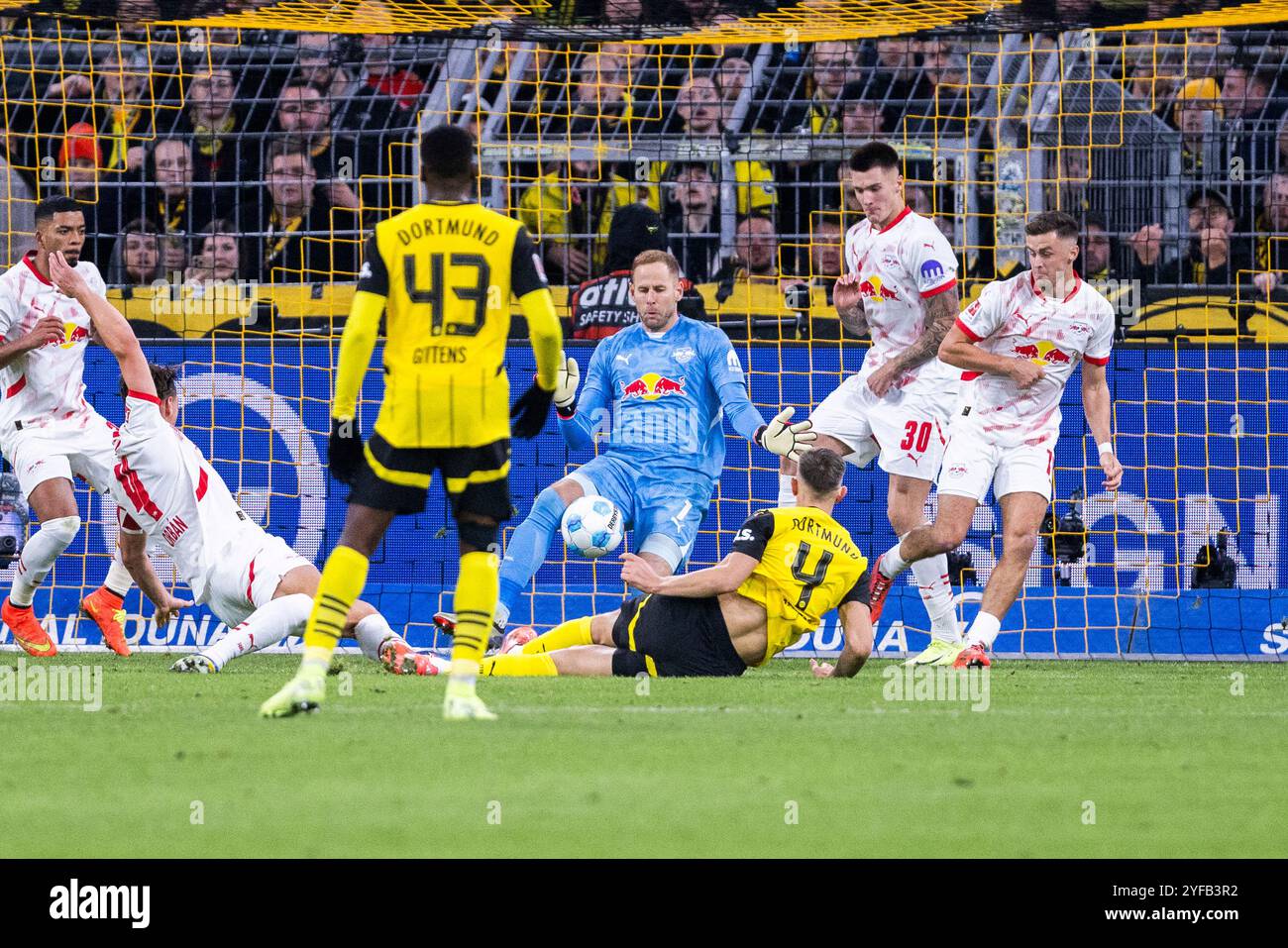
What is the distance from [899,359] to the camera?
35.9 feet

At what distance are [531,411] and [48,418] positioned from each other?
531 centimetres

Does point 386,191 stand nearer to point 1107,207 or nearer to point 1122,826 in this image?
point 1107,207

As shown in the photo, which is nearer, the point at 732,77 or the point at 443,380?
the point at 443,380

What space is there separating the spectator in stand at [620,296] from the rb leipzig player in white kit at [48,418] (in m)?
3.51

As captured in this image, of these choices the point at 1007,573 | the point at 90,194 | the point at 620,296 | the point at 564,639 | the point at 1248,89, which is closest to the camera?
the point at 564,639

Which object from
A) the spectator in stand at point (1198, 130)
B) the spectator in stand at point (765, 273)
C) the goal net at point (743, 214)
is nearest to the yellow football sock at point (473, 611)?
the goal net at point (743, 214)

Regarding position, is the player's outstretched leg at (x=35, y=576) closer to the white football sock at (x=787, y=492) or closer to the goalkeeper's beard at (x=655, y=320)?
the goalkeeper's beard at (x=655, y=320)

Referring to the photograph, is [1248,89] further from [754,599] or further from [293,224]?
[754,599]

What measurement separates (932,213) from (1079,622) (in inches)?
132

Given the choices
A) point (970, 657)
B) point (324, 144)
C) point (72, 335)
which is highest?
point (324, 144)

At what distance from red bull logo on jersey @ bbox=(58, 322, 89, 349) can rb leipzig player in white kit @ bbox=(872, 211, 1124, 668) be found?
4.84 meters

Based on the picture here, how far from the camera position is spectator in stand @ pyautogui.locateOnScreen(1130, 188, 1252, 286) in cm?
1421

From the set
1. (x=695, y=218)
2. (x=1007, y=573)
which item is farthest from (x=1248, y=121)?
(x=1007, y=573)

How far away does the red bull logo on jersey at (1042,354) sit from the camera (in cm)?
1065
